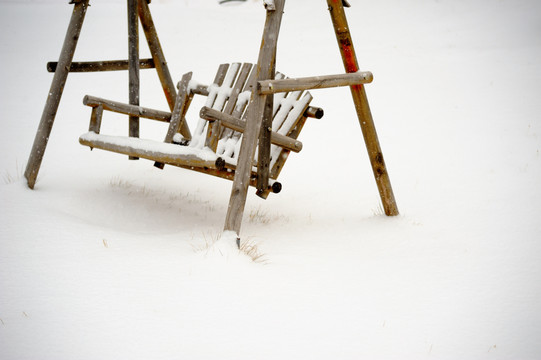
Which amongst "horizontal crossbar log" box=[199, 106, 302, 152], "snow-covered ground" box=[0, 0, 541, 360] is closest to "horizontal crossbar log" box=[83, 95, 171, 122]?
"snow-covered ground" box=[0, 0, 541, 360]

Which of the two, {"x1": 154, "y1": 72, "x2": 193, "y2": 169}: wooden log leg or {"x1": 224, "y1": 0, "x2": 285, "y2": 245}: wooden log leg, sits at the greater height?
{"x1": 224, "y1": 0, "x2": 285, "y2": 245}: wooden log leg

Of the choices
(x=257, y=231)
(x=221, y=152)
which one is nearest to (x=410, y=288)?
(x=257, y=231)

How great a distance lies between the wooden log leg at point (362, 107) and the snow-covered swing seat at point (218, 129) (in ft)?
0.99

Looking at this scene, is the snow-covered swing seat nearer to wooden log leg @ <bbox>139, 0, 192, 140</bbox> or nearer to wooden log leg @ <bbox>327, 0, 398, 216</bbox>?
wooden log leg @ <bbox>139, 0, 192, 140</bbox>

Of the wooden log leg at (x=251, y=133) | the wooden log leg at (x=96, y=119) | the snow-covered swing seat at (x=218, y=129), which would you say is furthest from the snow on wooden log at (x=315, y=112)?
the wooden log leg at (x=96, y=119)

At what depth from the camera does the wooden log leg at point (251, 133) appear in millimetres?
2777

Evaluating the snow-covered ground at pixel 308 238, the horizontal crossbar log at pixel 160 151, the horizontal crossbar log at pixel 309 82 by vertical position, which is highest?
the horizontal crossbar log at pixel 309 82

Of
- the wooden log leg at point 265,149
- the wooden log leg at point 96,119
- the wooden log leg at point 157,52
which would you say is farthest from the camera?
the wooden log leg at point 157,52

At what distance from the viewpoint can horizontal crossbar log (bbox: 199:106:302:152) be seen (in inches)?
116

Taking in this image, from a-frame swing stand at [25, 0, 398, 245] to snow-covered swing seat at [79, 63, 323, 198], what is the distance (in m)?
0.13

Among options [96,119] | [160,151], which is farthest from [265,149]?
[96,119]

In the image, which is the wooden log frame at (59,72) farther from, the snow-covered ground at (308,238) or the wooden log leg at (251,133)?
the wooden log leg at (251,133)

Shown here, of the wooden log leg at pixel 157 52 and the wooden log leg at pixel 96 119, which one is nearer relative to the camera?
the wooden log leg at pixel 96 119

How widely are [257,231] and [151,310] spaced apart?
1.52 meters
